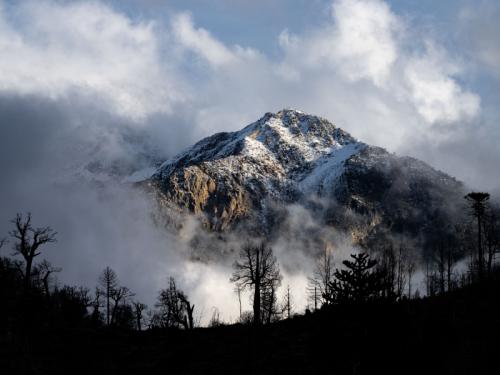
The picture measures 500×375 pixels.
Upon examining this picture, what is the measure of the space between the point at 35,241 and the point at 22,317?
25.3 ft

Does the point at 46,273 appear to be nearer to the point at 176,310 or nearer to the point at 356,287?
the point at 176,310

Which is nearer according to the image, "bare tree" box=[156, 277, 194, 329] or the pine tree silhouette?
the pine tree silhouette

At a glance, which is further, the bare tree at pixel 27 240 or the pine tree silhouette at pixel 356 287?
the bare tree at pixel 27 240

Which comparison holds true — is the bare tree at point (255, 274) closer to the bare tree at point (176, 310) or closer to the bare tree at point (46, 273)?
the bare tree at point (176, 310)

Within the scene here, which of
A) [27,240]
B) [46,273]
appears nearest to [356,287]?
[27,240]

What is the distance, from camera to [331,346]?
18.5 metres

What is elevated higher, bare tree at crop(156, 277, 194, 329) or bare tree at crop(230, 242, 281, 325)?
bare tree at crop(230, 242, 281, 325)

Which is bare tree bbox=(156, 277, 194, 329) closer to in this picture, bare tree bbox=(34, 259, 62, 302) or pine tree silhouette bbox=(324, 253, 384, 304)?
bare tree bbox=(34, 259, 62, 302)

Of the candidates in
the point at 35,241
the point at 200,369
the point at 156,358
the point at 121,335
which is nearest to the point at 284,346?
the point at 200,369

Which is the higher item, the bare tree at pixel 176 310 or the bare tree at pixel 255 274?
the bare tree at pixel 255 274

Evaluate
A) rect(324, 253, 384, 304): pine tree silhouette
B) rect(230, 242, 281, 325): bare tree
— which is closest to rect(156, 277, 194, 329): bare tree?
rect(230, 242, 281, 325): bare tree

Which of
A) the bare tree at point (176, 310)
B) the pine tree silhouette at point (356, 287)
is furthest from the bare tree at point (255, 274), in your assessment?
the pine tree silhouette at point (356, 287)

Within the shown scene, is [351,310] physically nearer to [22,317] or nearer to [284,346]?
[284,346]

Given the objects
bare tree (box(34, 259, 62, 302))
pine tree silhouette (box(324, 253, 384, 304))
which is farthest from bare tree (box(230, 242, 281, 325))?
pine tree silhouette (box(324, 253, 384, 304))
